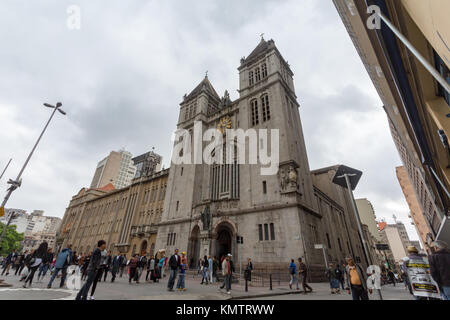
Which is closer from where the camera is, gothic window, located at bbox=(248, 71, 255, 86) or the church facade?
the church facade

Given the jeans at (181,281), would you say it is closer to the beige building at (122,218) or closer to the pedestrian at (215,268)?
the pedestrian at (215,268)

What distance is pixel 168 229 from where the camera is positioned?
2786 cm

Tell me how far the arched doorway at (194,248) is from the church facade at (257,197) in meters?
0.11

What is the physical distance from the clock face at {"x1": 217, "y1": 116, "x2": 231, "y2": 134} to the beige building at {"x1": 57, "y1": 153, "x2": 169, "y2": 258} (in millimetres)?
14838

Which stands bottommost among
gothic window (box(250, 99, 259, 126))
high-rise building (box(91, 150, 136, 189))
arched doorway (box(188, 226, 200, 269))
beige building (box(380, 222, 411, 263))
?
arched doorway (box(188, 226, 200, 269))

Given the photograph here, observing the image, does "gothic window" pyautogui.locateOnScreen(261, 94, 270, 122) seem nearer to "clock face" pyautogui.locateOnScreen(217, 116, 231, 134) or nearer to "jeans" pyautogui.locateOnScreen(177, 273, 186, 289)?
"clock face" pyautogui.locateOnScreen(217, 116, 231, 134)

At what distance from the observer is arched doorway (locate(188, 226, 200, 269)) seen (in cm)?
2377

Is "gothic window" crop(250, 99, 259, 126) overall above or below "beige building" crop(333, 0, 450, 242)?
above

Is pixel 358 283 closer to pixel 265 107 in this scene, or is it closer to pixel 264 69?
pixel 265 107

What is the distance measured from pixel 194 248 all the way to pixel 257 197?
1037 cm

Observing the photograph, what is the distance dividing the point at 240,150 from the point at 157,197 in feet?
67.1

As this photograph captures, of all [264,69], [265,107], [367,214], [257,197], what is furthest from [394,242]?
[264,69]

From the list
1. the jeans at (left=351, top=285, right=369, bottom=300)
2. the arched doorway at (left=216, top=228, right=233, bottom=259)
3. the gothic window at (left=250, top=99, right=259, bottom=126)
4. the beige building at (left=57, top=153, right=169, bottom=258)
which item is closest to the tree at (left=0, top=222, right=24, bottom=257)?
the beige building at (left=57, top=153, right=169, bottom=258)
